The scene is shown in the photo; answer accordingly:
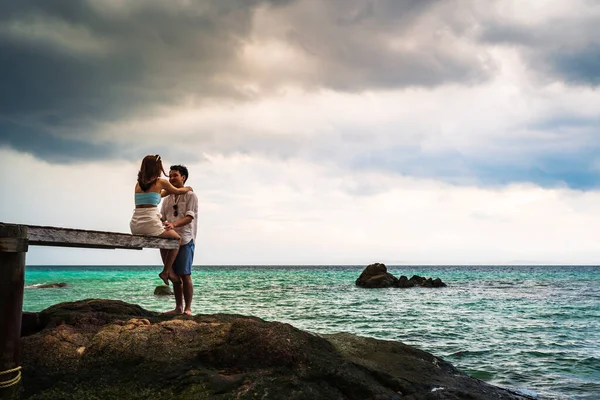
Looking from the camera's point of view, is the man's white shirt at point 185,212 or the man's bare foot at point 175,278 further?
the man's white shirt at point 185,212

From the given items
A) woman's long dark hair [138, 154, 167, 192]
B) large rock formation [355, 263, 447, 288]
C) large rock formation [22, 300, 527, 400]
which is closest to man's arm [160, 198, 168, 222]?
woman's long dark hair [138, 154, 167, 192]

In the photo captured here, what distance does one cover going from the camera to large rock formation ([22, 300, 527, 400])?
4.56 m

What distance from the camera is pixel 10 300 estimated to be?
14.3ft

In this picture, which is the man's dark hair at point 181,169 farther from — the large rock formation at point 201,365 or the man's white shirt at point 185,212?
the large rock formation at point 201,365

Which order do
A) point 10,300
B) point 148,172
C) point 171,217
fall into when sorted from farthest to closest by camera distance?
1. point 171,217
2. point 148,172
3. point 10,300

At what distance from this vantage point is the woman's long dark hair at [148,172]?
290 inches

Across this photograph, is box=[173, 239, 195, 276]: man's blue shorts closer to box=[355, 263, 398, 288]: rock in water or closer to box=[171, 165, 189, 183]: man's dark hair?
box=[171, 165, 189, 183]: man's dark hair

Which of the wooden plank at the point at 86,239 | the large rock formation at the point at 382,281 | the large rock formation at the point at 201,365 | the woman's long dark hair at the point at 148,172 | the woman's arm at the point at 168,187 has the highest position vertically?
the woman's long dark hair at the point at 148,172

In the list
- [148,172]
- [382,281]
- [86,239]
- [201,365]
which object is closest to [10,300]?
[86,239]

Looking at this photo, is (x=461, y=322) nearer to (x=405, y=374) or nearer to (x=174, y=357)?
(x=405, y=374)

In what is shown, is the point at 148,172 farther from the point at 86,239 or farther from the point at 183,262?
the point at 86,239

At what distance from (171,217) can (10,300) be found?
3803 mm

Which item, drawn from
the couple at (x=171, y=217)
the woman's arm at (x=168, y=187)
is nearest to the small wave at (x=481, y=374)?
the couple at (x=171, y=217)

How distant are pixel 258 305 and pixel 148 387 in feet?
68.2
